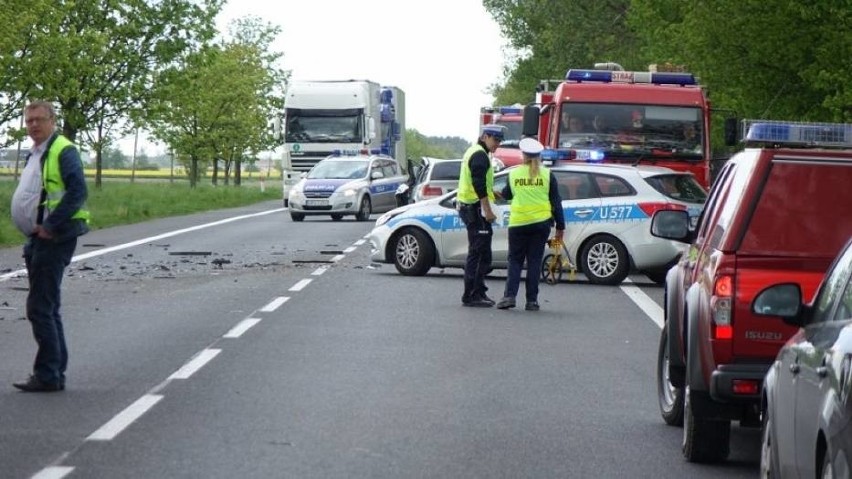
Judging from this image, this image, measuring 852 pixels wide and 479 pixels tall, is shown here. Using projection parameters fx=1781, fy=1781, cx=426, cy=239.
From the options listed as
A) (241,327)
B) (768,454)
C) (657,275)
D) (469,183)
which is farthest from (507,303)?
(768,454)

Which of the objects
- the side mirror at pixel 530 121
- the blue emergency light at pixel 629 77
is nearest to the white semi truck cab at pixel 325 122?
the blue emergency light at pixel 629 77

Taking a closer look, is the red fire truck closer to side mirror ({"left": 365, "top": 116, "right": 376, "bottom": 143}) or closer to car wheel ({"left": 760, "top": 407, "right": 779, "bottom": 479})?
car wheel ({"left": 760, "top": 407, "right": 779, "bottom": 479})

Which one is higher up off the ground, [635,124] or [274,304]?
[635,124]

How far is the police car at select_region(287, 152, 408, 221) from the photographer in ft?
136

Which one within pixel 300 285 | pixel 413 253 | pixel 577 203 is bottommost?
pixel 300 285

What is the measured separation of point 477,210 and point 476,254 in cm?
45

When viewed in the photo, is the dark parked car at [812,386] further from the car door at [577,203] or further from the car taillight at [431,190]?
the car taillight at [431,190]

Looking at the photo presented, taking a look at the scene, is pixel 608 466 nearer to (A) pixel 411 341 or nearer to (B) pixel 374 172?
(A) pixel 411 341

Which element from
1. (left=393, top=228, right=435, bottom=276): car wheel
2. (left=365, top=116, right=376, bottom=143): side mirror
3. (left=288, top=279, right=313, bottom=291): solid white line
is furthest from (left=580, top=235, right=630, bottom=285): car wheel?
(left=365, top=116, right=376, bottom=143): side mirror

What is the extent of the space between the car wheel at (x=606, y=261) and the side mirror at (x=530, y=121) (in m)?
3.75

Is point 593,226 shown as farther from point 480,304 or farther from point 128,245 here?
point 128,245

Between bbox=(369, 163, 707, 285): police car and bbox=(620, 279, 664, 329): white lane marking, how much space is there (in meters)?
0.43

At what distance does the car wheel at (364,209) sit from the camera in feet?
138

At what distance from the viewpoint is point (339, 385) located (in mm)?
11398
